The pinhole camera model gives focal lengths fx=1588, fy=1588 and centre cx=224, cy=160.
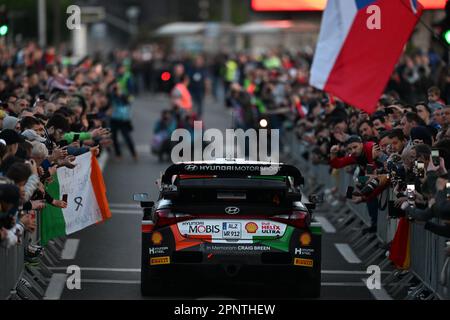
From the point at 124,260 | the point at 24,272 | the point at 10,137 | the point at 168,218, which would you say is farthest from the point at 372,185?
the point at 10,137

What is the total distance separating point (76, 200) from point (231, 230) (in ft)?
13.8

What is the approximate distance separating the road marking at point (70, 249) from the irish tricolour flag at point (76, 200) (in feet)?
1.29

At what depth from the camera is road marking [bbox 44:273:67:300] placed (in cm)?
1484

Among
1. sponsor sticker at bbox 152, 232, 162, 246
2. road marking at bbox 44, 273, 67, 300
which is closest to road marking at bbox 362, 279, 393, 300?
sponsor sticker at bbox 152, 232, 162, 246

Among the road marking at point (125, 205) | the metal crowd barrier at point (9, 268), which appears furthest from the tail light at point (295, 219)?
the road marking at point (125, 205)

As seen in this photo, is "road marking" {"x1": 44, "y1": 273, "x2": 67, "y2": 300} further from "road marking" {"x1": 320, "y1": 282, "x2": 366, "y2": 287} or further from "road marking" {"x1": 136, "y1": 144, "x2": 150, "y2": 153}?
"road marking" {"x1": 136, "y1": 144, "x2": 150, "y2": 153}

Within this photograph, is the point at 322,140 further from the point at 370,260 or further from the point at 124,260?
the point at 124,260

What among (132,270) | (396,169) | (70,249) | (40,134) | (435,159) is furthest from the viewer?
(70,249)

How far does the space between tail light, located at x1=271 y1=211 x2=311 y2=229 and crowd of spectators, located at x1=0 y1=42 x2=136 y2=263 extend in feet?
7.10

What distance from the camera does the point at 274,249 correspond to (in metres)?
14.2

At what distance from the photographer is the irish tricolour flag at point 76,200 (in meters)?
17.3

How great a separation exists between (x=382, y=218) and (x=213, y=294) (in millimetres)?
3420

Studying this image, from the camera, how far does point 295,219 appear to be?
14.3 m
